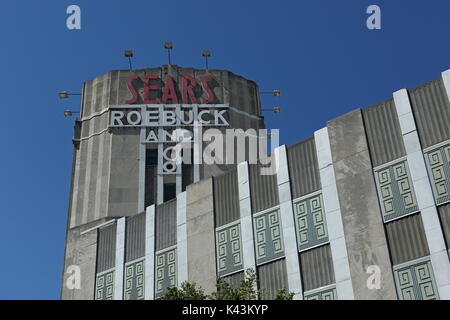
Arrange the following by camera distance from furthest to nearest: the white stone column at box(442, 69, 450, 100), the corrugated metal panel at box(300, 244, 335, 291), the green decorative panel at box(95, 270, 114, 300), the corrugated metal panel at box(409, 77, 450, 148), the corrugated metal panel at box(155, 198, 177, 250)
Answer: the green decorative panel at box(95, 270, 114, 300)
the corrugated metal panel at box(155, 198, 177, 250)
the corrugated metal panel at box(300, 244, 335, 291)
the white stone column at box(442, 69, 450, 100)
the corrugated metal panel at box(409, 77, 450, 148)

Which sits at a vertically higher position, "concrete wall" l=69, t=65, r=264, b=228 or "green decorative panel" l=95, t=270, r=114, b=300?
"concrete wall" l=69, t=65, r=264, b=228

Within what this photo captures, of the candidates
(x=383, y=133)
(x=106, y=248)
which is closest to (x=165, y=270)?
(x=106, y=248)

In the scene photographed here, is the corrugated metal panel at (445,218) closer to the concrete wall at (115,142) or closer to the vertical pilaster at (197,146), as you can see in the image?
the vertical pilaster at (197,146)

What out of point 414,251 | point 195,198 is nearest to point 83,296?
point 195,198

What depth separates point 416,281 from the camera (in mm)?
26531

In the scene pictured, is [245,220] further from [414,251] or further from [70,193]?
[70,193]

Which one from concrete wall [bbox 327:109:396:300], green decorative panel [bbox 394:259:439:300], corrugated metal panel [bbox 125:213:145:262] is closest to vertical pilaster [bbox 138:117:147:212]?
corrugated metal panel [bbox 125:213:145:262]

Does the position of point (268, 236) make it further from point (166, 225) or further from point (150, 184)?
point (150, 184)

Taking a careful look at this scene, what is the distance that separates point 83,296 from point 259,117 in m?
28.7

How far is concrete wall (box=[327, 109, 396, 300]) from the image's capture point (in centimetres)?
2784

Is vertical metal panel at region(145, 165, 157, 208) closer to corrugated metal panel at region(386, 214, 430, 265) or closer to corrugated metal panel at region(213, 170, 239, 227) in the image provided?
corrugated metal panel at region(213, 170, 239, 227)

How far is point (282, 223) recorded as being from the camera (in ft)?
107

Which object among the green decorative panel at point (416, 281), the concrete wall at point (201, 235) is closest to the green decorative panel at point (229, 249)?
the concrete wall at point (201, 235)

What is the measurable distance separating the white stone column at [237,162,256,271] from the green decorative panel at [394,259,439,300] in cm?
858
